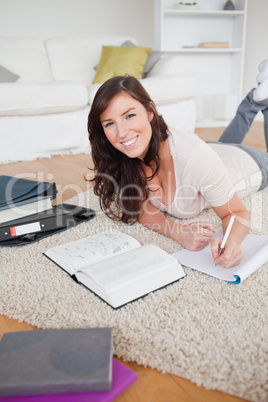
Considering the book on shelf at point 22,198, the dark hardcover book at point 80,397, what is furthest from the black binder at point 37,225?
the dark hardcover book at point 80,397

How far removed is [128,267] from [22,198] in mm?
535

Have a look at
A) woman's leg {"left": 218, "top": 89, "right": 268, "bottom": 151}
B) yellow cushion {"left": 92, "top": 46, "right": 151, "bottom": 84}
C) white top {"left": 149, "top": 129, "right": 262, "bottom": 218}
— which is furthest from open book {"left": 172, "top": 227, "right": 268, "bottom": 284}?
yellow cushion {"left": 92, "top": 46, "right": 151, "bottom": 84}

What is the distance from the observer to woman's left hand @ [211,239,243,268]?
0.95m

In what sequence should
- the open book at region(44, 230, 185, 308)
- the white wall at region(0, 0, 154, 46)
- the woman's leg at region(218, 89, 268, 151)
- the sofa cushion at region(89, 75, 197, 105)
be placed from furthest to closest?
the white wall at region(0, 0, 154, 46) → the sofa cushion at region(89, 75, 197, 105) → the woman's leg at region(218, 89, 268, 151) → the open book at region(44, 230, 185, 308)

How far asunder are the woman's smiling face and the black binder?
1.33 feet

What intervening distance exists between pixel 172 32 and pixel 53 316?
391cm

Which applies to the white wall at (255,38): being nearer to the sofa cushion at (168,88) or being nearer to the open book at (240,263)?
the sofa cushion at (168,88)

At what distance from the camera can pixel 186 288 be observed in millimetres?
932

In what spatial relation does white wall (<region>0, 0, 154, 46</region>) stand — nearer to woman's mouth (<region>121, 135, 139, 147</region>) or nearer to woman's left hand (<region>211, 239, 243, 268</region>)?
woman's mouth (<region>121, 135, 139, 147</region>)

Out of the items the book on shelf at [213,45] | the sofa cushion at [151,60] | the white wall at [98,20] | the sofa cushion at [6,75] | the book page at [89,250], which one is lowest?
the book page at [89,250]

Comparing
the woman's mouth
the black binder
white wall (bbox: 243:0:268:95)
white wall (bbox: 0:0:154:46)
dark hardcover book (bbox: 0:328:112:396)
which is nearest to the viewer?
dark hardcover book (bbox: 0:328:112:396)

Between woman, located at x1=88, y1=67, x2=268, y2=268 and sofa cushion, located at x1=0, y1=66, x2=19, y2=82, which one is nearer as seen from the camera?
woman, located at x1=88, y1=67, x2=268, y2=268

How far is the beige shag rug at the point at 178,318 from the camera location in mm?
670

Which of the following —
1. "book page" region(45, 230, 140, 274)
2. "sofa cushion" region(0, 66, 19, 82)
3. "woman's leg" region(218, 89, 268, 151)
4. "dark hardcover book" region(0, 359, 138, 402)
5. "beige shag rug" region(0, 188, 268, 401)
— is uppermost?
"sofa cushion" region(0, 66, 19, 82)
